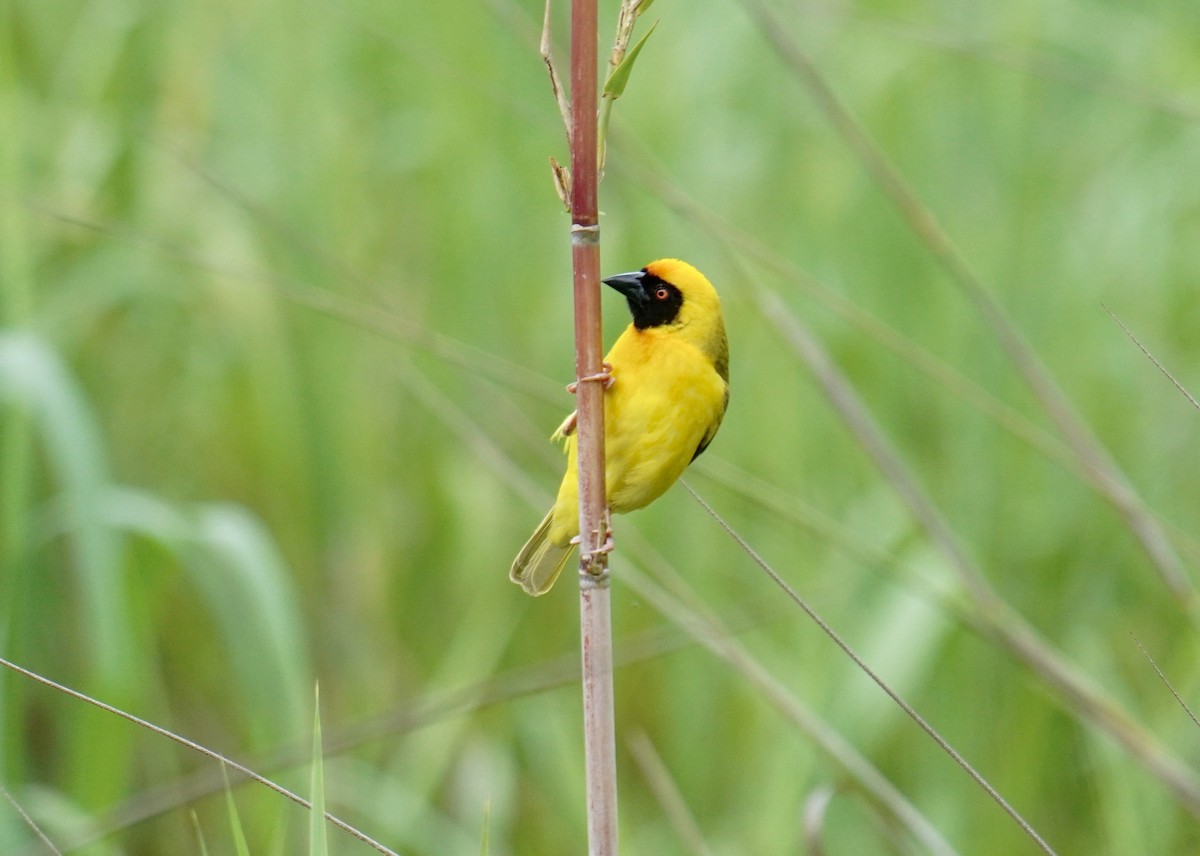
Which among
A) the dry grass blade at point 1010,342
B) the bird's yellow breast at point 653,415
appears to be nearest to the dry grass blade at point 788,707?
the bird's yellow breast at point 653,415

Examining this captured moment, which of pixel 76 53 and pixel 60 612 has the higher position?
pixel 76 53

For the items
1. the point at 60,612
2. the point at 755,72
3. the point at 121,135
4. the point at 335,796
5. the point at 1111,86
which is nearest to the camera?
the point at 1111,86

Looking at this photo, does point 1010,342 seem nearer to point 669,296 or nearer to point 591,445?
point 669,296

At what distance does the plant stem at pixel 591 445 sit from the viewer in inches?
43.9

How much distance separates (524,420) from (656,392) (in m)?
0.43

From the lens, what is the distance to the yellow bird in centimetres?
205

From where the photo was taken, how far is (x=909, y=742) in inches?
116

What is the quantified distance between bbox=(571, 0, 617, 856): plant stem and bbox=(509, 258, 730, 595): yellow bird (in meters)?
0.71

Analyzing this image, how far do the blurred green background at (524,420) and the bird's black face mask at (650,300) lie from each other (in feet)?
0.64

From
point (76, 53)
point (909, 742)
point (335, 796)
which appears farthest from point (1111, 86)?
point (76, 53)

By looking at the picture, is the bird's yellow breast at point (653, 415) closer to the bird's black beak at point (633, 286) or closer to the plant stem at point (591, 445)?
the bird's black beak at point (633, 286)

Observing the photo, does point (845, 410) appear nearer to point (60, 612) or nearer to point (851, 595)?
point (851, 595)

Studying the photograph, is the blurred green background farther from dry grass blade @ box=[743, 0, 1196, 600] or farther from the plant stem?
the plant stem

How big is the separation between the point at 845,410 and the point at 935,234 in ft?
0.95
